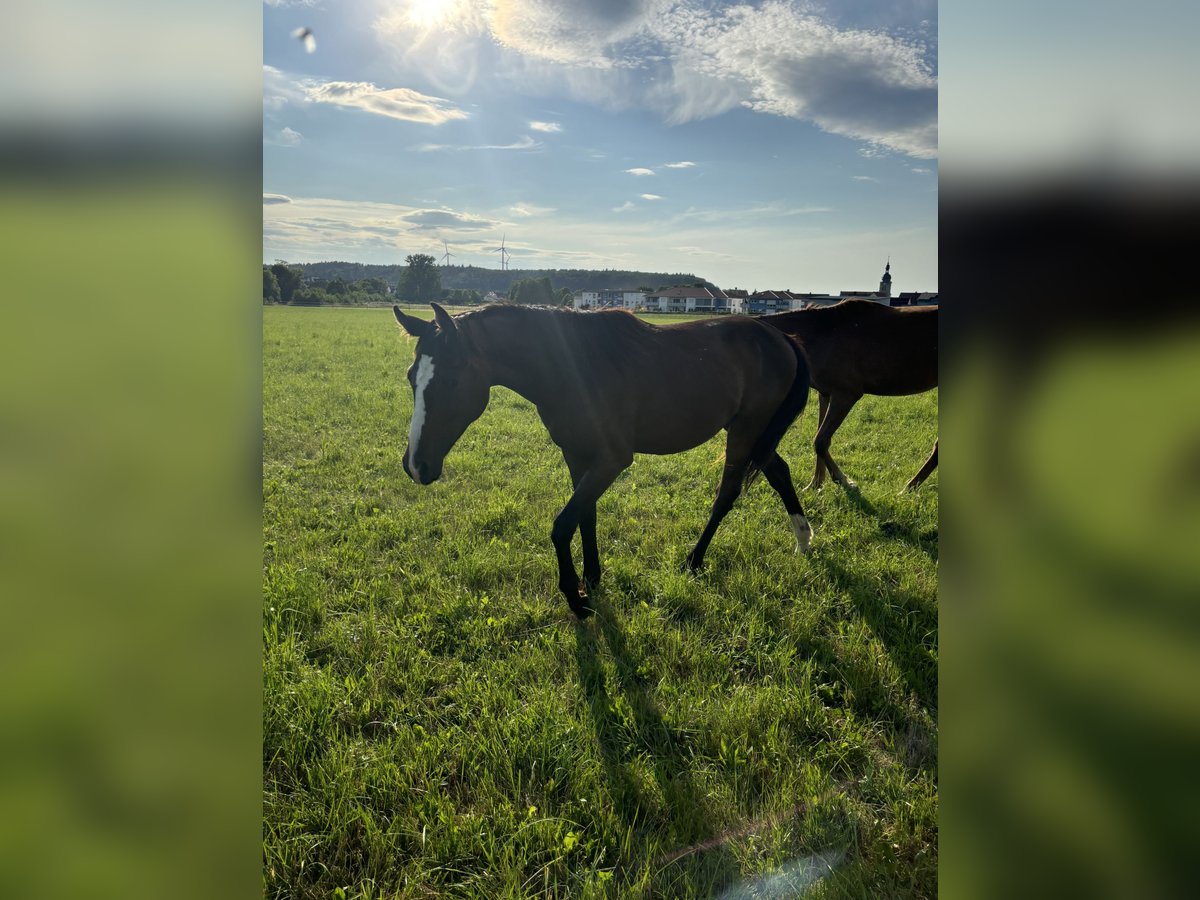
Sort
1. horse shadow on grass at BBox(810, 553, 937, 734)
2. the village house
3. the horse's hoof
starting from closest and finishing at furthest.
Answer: horse shadow on grass at BBox(810, 553, 937, 734)
the horse's hoof
the village house

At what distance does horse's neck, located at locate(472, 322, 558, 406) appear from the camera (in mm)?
3973

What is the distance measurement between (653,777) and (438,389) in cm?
235

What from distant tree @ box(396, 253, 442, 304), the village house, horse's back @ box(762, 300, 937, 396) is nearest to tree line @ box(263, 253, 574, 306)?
distant tree @ box(396, 253, 442, 304)

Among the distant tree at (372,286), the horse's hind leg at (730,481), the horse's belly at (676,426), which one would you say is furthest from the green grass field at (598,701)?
the distant tree at (372,286)

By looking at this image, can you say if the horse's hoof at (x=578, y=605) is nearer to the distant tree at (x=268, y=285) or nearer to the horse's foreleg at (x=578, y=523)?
the horse's foreleg at (x=578, y=523)

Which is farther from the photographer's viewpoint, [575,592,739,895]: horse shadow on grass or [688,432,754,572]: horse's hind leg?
[688,432,754,572]: horse's hind leg

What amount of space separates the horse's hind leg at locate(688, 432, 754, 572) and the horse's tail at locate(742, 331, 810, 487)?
55mm

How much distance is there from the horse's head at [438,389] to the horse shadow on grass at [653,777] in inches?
58.0

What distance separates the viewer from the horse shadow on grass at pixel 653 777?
229 centimetres

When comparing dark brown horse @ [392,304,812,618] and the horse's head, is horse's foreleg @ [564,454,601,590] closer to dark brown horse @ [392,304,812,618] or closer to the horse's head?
dark brown horse @ [392,304,812,618]

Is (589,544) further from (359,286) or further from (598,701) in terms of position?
(359,286)

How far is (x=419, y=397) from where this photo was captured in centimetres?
369
